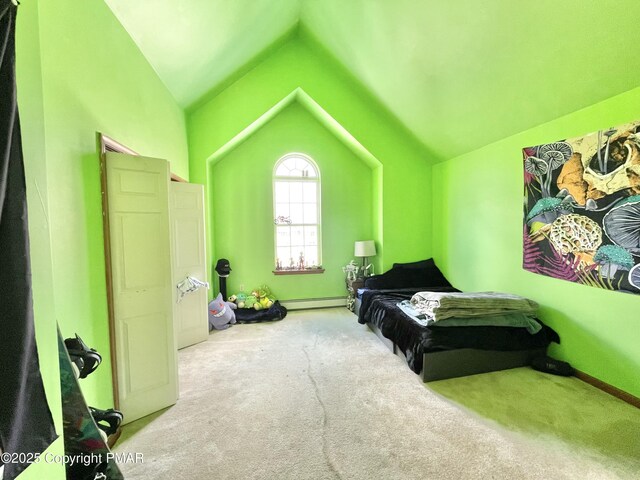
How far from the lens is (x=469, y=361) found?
236 cm

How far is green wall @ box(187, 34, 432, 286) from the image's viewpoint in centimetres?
365

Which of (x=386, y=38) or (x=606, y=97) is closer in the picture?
(x=606, y=97)

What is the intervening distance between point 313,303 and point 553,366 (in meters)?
3.06

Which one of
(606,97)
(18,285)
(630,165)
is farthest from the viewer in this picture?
Result: (606,97)

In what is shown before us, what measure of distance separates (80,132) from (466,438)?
306 centimetres

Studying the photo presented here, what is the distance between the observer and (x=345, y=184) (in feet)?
14.8

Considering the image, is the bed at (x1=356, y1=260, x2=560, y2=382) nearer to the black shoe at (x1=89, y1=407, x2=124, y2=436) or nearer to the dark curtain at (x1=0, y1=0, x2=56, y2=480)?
the black shoe at (x1=89, y1=407, x2=124, y2=436)

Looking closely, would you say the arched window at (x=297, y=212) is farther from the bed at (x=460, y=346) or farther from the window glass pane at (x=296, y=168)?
the bed at (x=460, y=346)

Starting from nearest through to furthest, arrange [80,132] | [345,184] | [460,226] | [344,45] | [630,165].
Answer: [80,132], [630,165], [344,45], [460,226], [345,184]

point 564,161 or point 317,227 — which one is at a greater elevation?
point 564,161

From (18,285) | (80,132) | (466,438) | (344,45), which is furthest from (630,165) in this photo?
(80,132)

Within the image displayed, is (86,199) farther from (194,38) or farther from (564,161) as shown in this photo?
(564,161)

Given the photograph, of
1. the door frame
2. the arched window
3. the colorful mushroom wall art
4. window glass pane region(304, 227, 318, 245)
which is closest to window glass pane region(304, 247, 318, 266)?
the arched window

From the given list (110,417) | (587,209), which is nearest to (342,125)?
(587,209)
